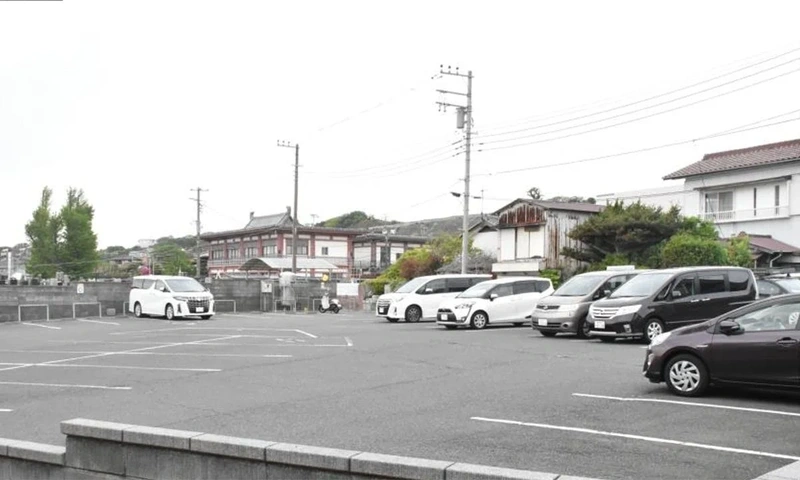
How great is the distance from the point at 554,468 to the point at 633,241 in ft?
94.1

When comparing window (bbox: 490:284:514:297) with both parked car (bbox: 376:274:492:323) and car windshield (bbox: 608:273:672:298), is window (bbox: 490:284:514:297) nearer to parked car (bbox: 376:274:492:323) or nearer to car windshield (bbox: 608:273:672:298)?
parked car (bbox: 376:274:492:323)

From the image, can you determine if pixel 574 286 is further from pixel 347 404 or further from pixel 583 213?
pixel 583 213

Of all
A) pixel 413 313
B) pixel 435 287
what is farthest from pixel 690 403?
pixel 413 313

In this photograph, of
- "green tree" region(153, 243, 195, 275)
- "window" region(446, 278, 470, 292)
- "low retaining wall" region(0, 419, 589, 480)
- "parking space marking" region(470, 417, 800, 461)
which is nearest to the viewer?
"low retaining wall" region(0, 419, 589, 480)

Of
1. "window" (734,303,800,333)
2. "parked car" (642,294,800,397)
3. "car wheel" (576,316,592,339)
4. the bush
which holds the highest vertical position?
the bush

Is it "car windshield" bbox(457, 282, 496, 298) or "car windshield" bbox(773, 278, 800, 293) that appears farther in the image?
"car windshield" bbox(457, 282, 496, 298)

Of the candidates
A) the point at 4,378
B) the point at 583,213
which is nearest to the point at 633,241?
the point at 583,213

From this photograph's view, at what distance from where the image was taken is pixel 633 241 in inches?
1344

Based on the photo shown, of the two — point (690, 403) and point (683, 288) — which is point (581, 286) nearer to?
point (683, 288)

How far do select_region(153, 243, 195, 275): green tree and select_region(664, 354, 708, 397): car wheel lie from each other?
75433mm

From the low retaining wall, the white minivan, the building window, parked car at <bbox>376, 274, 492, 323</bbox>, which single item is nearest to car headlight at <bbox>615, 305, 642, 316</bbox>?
parked car at <bbox>376, 274, 492, 323</bbox>

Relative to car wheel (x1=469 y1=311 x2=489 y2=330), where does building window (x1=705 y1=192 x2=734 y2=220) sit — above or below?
above

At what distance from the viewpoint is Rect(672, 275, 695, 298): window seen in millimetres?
18078

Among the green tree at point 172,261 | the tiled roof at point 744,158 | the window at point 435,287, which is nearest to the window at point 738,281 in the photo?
the window at point 435,287
